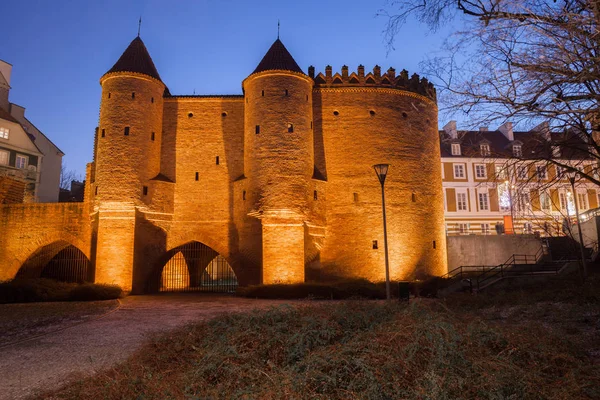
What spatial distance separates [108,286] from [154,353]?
51.0 ft

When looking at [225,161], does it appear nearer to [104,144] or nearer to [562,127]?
[104,144]

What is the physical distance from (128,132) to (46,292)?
9489mm

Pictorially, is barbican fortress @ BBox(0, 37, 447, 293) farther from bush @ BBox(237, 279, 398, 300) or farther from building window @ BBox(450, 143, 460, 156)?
building window @ BBox(450, 143, 460, 156)

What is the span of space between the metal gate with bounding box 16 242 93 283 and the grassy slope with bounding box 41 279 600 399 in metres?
22.2

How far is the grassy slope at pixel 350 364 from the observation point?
4496mm

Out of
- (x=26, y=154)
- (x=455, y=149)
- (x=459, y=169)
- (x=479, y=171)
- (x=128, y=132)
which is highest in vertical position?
(x=26, y=154)

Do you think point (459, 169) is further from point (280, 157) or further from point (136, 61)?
point (136, 61)

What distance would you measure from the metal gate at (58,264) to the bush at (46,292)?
19.9 feet

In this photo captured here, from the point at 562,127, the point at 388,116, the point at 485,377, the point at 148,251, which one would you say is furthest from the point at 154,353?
the point at 388,116

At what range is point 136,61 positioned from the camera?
2619cm

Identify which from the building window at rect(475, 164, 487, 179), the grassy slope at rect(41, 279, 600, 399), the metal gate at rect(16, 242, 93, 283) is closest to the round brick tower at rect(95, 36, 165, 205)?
the metal gate at rect(16, 242, 93, 283)

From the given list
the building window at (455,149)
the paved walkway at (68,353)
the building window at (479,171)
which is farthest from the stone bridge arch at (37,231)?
the building window at (479,171)

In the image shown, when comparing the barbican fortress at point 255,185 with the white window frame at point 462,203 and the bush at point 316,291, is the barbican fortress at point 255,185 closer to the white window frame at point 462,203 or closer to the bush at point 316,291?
the bush at point 316,291

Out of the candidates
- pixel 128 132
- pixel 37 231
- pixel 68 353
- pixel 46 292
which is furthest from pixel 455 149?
pixel 68 353
